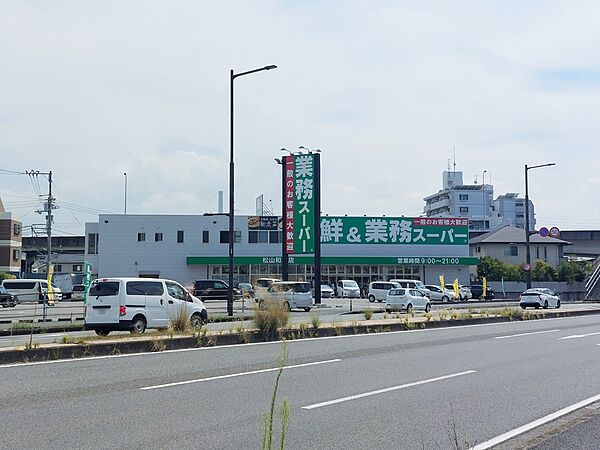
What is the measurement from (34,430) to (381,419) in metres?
4.12

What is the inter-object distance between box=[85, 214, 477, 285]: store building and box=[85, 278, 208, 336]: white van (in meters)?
44.0

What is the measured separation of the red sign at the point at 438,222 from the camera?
68000 millimetres

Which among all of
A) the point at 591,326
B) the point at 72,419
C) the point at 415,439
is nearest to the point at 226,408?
the point at 72,419

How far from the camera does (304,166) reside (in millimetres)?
46219

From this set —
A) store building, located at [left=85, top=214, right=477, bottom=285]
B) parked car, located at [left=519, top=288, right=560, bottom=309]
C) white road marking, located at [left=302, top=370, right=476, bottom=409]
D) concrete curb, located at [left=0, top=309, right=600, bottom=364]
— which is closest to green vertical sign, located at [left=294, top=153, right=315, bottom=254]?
parked car, located at [left=519, top=288, right=560, bottom=309]

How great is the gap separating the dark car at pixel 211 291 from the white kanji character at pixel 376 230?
22261mm

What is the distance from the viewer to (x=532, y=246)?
76062 millimetres

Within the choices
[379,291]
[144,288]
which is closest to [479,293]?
[379,291]

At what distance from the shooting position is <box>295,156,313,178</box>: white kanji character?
46000 mm

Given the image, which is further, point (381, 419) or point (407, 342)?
point (407, 342)

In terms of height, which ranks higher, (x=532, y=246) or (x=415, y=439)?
(x=532, y=246)

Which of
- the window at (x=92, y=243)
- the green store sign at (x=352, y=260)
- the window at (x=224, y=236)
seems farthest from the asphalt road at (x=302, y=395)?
the window at (x=92, y=243)

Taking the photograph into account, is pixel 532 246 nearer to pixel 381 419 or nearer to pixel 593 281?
pixel 593 281

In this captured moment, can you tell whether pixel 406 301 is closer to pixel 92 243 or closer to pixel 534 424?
pixel 534 424
